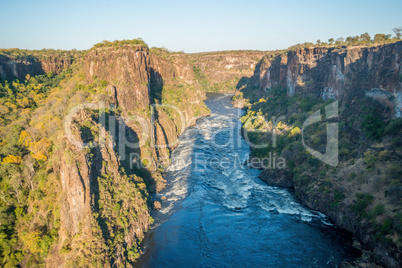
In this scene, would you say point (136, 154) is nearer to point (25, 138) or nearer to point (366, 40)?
point (25, 138)

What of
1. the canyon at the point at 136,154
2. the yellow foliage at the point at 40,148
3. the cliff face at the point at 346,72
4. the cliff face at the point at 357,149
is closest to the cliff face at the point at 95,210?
the canyon at the point at 136,154

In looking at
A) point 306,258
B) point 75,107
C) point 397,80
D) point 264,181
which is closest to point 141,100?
point 75,107

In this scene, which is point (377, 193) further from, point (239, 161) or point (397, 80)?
point (239, 161)

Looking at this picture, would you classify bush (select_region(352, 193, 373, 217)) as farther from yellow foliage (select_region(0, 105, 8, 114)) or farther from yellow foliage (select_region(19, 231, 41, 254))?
yellow foliage (select_region(0, 105, 8, 114))

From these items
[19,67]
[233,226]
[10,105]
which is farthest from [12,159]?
[19,67]

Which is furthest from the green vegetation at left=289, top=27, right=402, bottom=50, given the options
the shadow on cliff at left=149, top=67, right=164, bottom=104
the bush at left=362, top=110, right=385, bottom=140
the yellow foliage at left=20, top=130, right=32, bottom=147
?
the yellow foliage at left=20, top=130, right=32, bottom=147
